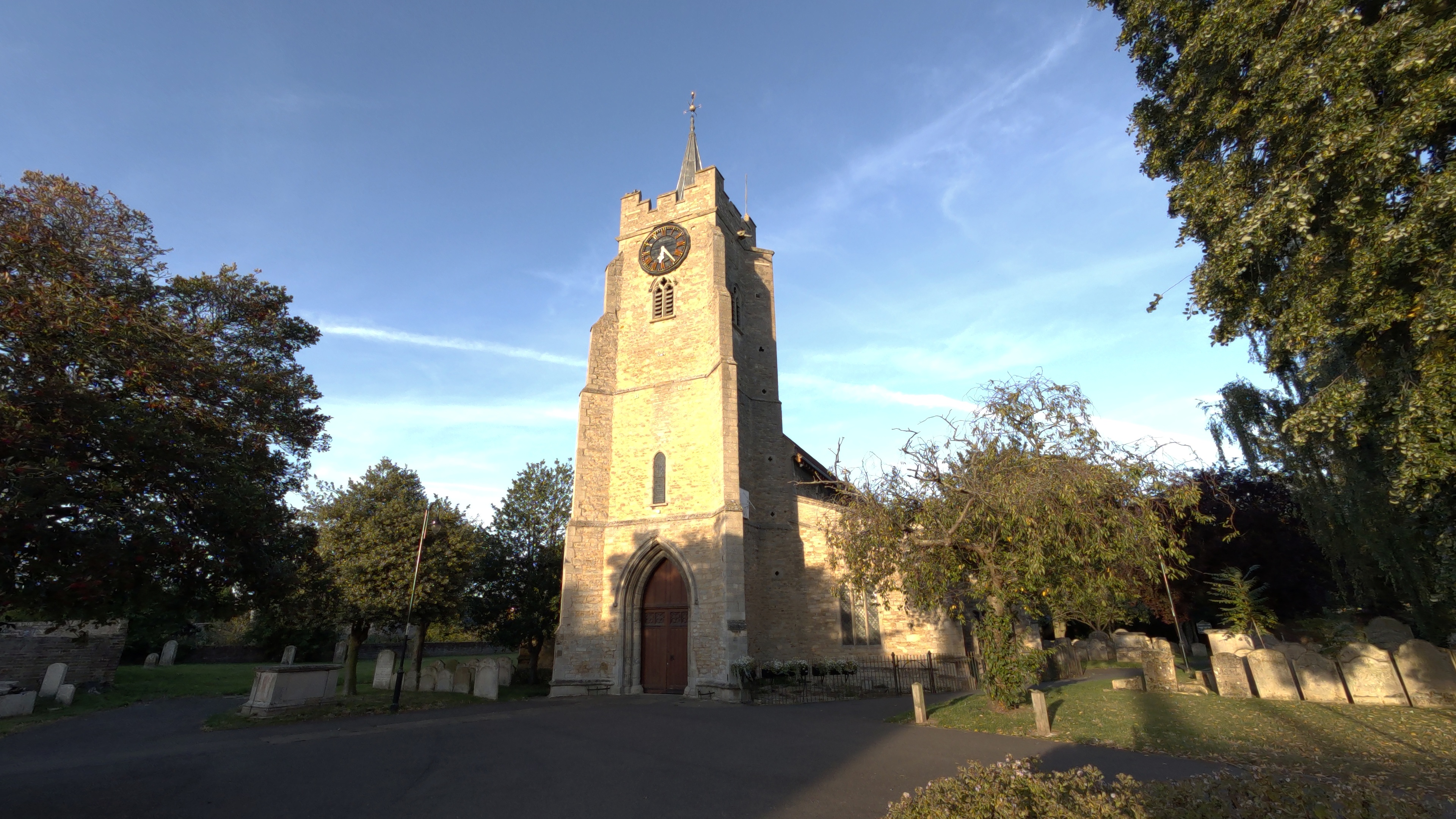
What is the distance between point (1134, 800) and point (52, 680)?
82.7ft

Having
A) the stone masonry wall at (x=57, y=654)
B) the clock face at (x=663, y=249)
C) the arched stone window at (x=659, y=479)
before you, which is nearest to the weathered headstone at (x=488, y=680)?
the arched stone window at (x=659, y=479)

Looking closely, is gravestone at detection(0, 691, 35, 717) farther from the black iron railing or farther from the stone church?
the black iron railing

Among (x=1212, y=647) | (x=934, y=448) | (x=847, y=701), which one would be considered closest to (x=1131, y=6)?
(x=934, y=448)

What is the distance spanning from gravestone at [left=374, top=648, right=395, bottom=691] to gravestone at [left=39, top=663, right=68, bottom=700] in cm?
767

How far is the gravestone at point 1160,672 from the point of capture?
14031 millimetres

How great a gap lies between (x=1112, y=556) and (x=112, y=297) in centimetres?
1428

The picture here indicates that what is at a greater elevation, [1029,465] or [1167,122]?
[1167,122]

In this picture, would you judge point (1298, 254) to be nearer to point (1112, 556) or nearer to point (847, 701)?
point (1112, 556)

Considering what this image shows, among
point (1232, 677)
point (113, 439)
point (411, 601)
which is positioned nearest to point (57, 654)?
point (411, 601)

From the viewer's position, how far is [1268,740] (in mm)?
9188

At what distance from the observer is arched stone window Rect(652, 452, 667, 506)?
2150 centimetres

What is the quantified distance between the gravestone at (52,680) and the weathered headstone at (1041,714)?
24132 millimetres

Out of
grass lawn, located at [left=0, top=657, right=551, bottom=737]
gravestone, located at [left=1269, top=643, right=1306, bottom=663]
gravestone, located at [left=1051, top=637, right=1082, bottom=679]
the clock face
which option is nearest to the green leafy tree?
gravestone, located at [left=1269, top=643, right=1306, bottom=663]

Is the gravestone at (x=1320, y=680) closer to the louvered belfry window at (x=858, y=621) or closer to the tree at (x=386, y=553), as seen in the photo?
the louvered belfry window at (x=858, y=621)
